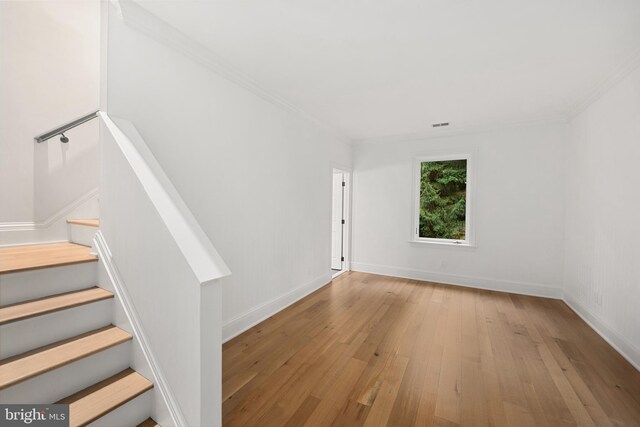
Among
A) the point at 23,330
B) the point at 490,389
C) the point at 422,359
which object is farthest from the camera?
the point at 422,359

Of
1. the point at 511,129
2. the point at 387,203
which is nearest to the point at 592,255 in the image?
the point at 511,129

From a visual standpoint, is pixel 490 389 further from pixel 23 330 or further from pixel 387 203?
pixel 387 203

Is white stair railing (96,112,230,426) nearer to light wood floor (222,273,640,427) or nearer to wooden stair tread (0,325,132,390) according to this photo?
wooden stair tread (0,325,132,390)

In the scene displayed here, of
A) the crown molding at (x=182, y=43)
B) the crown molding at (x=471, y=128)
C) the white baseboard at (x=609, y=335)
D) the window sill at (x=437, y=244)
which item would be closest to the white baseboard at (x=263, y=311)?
the window sill at (x=437, y=244)

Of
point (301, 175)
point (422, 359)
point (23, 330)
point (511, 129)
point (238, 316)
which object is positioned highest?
point (511, 129)

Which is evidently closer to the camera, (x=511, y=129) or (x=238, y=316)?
(x=238, y=316)

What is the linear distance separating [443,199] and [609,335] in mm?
2651

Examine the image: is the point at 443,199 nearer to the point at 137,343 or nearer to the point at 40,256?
the point at 137,343

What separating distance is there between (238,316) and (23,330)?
1.58 metres

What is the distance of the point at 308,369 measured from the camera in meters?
2.14

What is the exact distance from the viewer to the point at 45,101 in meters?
2.44

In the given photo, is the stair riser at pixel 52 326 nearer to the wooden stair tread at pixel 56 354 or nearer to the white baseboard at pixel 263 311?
the wooden stair tread at pixel 56 354

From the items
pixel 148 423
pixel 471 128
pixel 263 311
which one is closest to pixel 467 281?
pixel 471 128

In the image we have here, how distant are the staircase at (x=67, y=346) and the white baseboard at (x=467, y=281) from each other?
4212 millimetres
